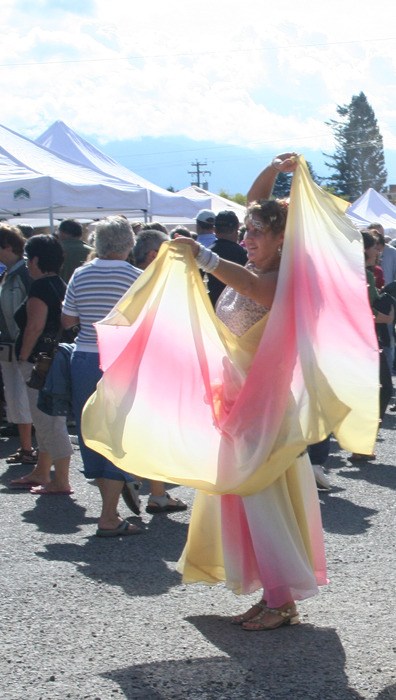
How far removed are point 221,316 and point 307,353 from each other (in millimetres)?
689

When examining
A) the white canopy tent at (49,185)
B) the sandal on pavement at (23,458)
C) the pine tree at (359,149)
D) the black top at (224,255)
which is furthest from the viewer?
the pine tree at (359,149)

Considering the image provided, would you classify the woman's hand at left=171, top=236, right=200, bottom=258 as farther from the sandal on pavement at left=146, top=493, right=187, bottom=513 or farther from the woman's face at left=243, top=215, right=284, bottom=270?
the sandal on pavement at left=146, top=493, right=187, bottom=513

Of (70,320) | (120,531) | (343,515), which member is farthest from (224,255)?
(120,531)

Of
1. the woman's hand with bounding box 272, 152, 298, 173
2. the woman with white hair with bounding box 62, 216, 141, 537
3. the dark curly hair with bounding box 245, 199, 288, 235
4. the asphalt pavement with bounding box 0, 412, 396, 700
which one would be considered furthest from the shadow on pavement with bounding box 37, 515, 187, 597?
the woman's hand with bounding box 272, 152, 298, 173

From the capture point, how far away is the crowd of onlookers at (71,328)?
23.2 feet

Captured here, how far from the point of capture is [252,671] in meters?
4.57

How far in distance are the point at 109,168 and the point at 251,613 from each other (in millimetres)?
13170

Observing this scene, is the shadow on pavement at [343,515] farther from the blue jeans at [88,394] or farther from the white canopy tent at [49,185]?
the white canopy tent at [49,185]

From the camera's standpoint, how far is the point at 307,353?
16.1 ft

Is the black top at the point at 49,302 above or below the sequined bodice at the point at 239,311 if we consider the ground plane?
below

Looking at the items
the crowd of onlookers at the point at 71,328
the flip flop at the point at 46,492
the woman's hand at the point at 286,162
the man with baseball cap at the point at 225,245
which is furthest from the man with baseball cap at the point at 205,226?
the woman's hand at the point at 286,162

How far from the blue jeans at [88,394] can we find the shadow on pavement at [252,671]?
2.03m

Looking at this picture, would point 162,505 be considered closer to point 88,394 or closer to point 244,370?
point 88,394

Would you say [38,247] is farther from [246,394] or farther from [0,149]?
[0,149]
